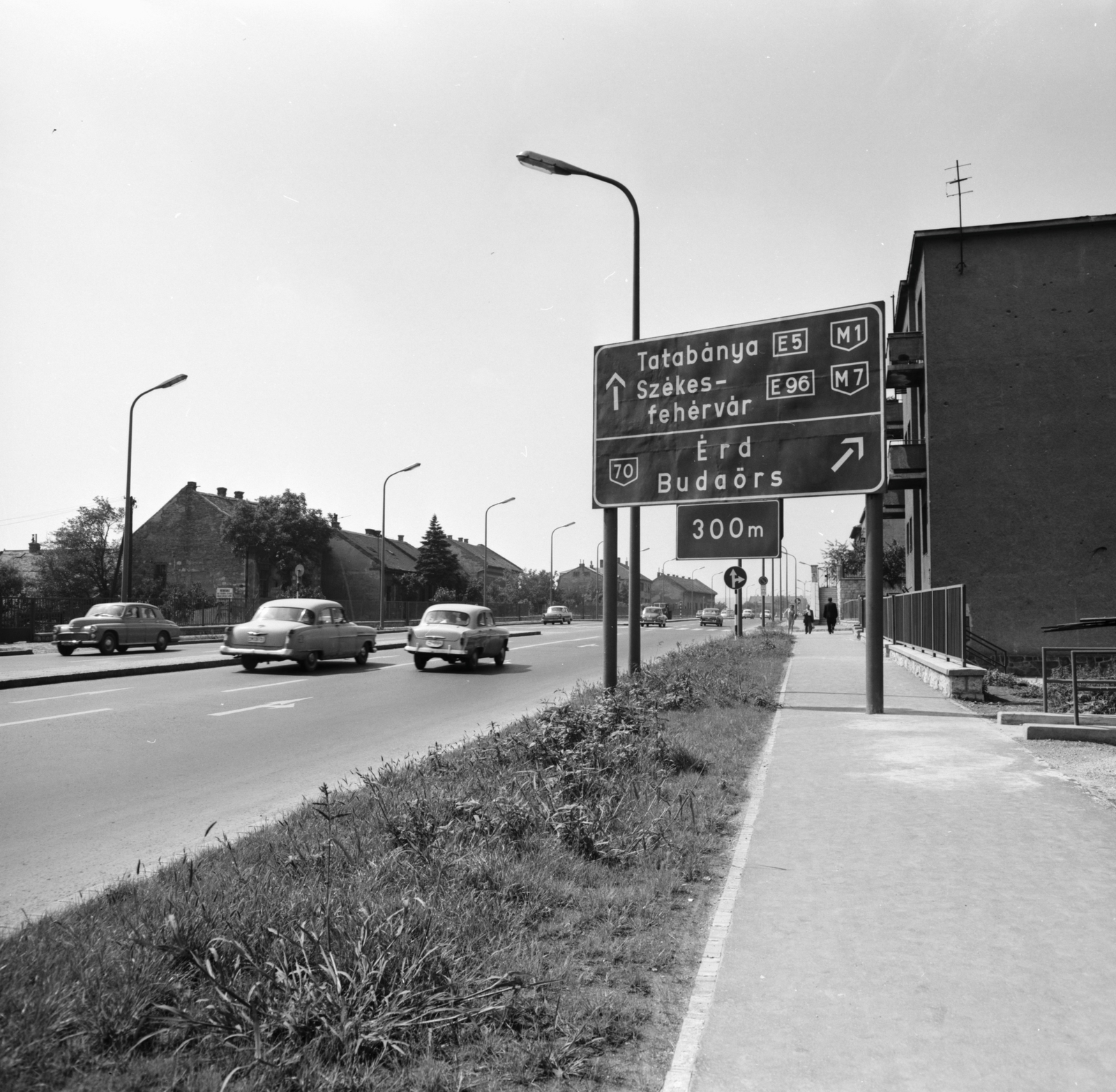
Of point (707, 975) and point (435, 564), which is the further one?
point (435, 564)

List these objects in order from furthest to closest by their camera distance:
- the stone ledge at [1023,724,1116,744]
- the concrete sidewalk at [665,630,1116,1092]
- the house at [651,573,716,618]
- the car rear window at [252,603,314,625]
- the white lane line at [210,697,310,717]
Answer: the house at [651,573,716,618]
the car rear window at [252,603,314,625]
the white lane line at [210,697,310,717]
the stone ledge at [1023,724,1116,744]
the concrete sidewalk at [665,630,1116,1092]

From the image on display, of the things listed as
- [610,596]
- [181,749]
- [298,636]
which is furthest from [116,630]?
[181,749]

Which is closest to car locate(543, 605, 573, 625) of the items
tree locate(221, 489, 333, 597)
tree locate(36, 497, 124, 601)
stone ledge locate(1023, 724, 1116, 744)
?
tree locate(221, 489, 333, 597)

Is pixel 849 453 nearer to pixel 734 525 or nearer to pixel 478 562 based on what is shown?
pixel 734 525

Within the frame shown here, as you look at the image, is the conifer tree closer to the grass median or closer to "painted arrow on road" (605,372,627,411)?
"painted arrow on road" (605,372,627,411)

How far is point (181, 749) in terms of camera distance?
9633 millimetres

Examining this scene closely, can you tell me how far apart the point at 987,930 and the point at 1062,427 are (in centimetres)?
2245

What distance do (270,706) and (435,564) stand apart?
58565 millimetres

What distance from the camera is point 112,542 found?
55.2 metres

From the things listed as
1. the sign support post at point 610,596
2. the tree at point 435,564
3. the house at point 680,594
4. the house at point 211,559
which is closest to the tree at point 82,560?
the house at point 211,559

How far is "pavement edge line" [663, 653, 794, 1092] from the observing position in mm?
2811

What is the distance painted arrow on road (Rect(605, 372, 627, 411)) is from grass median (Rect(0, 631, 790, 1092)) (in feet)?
26.8

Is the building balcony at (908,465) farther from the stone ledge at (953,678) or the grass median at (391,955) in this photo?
the grass median at (391,955)

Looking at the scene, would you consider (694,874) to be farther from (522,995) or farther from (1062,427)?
(1062,427)
